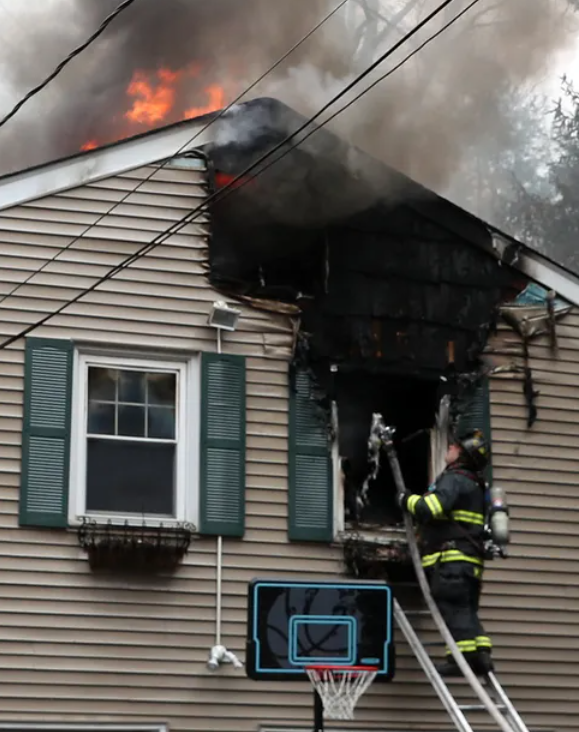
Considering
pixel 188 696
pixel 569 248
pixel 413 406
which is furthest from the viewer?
pixel 569 248

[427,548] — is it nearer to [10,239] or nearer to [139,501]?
[139,501]

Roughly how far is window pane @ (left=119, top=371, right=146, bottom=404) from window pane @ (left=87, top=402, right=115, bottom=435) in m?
0.12

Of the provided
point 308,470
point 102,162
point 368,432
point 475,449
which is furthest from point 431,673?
point 102,162

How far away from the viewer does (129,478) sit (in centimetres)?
1055

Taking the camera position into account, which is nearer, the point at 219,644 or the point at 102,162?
the point at 219,644

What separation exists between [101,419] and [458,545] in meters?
2.58

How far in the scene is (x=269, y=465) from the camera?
1081 centimetres

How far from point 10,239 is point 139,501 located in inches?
78.6

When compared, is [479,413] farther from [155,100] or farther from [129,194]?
[155,100]

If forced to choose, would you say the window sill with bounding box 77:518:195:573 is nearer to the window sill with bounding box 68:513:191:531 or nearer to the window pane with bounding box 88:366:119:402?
the window sill with bounding box 68:513:191:531

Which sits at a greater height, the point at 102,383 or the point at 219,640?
the point at 102,383

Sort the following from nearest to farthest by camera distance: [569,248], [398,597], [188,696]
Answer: [188,696] < [398,597] < [569,248]

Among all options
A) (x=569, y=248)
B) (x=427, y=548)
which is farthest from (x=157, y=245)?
(x=569, y=248)

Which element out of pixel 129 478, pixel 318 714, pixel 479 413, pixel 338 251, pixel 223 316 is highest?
pixel 338 251
